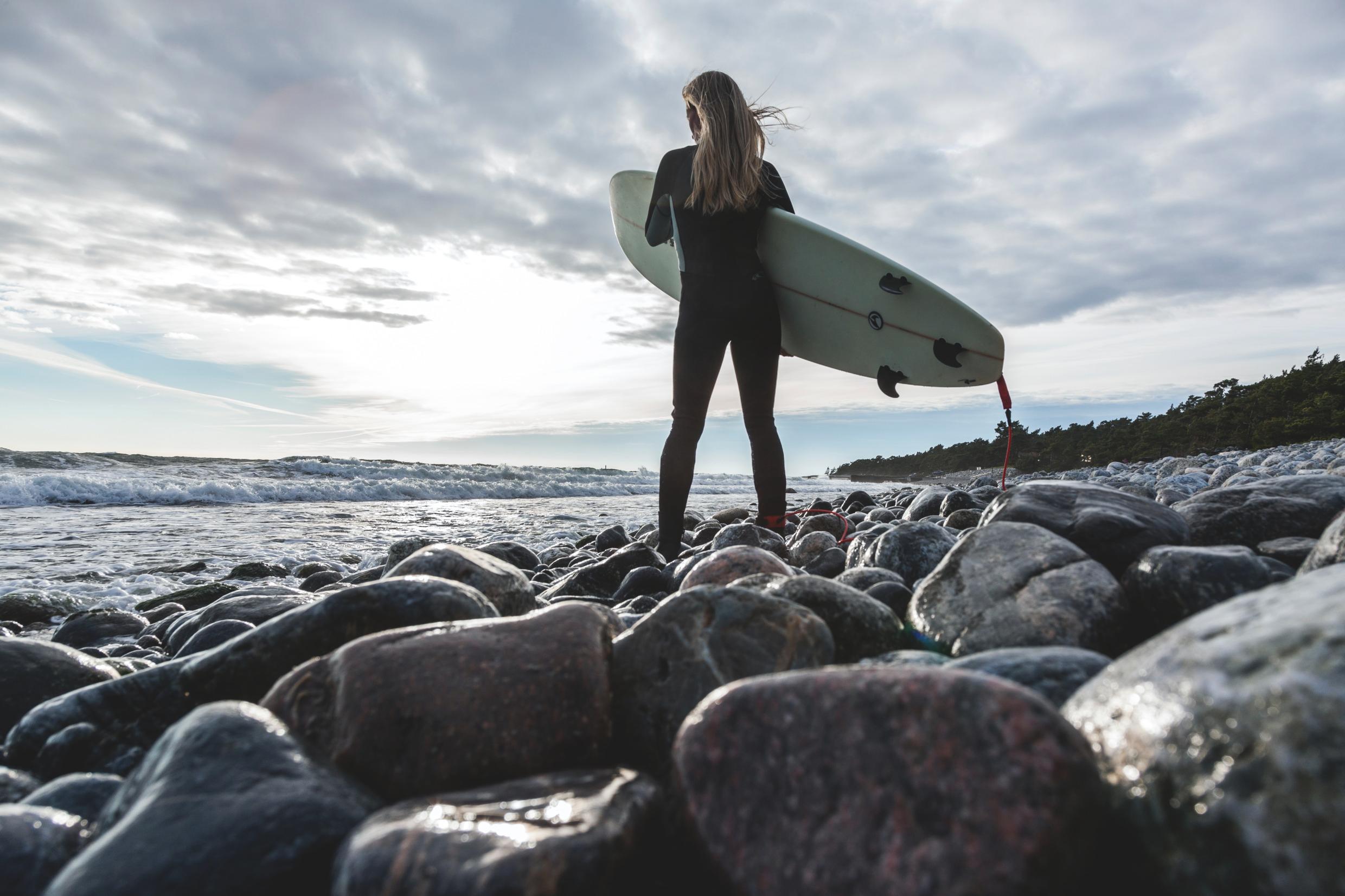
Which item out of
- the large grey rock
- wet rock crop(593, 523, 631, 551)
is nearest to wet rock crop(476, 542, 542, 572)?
wet rock crop(593, 523, 631, 551)

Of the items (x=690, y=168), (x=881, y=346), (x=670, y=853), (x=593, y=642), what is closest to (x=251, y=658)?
(x=593, y=642)

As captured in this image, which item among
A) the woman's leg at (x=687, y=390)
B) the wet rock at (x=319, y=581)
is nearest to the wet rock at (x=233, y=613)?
the wet rock at (x=319, y=581)

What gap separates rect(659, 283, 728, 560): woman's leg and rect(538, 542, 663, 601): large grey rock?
0.34 m

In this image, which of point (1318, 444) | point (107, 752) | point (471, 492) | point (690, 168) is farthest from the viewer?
point (471, 492)

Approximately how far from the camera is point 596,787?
1124mm

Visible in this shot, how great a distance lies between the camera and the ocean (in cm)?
581

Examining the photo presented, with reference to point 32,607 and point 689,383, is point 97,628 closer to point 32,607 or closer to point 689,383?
point 32,607

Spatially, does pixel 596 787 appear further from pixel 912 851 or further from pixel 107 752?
pixel 107 752

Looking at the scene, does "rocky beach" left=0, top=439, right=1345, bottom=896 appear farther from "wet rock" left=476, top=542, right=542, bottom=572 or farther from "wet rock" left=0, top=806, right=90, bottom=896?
"wet rock" left=476, top=542, right=542, bottom=572

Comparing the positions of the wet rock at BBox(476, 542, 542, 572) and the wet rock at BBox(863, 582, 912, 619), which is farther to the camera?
the wet rock at BBox(476, 542, 542, 572)

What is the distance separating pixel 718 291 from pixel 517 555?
247 cm

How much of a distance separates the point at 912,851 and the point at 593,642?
2.63 ft

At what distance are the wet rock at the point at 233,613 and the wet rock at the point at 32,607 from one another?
1.75 metres

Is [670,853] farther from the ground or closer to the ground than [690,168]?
closer to the ground
